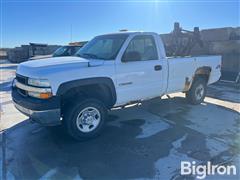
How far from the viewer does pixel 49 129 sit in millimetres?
5609

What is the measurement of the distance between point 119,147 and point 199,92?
3774 mm

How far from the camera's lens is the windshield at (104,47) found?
17.7ft

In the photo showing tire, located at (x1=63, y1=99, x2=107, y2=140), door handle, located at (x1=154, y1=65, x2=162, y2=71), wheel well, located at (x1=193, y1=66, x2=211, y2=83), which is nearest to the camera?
tire, located at (x1=63, y1=99, x2=107, y2=140)

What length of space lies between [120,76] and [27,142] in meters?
2.18

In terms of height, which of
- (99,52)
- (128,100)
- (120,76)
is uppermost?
(99,52)

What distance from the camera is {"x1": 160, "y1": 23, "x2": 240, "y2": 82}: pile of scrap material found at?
340 inches

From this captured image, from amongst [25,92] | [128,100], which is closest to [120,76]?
[128,100]

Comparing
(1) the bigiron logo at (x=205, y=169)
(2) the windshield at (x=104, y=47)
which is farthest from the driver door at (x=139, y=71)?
(1) the bigiron logo at (x=205, y=169)

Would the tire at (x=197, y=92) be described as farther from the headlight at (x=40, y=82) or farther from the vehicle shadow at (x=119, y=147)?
the headlight at (x=40, y=82)

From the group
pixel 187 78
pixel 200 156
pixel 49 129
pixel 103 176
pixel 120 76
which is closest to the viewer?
pixel 103 176

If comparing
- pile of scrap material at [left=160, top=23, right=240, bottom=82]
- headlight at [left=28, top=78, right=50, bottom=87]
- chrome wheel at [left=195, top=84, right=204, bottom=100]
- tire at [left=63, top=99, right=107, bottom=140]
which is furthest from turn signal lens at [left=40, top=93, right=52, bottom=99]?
pile of scrap material at [left=160, top=23, right=240, bottom=82]

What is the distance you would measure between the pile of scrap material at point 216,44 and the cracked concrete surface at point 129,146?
8.92 ft

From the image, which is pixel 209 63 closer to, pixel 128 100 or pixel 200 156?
pixel 128 100

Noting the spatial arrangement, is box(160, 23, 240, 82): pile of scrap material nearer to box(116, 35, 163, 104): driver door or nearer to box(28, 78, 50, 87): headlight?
box(116, 35, 163, 104): driver door
